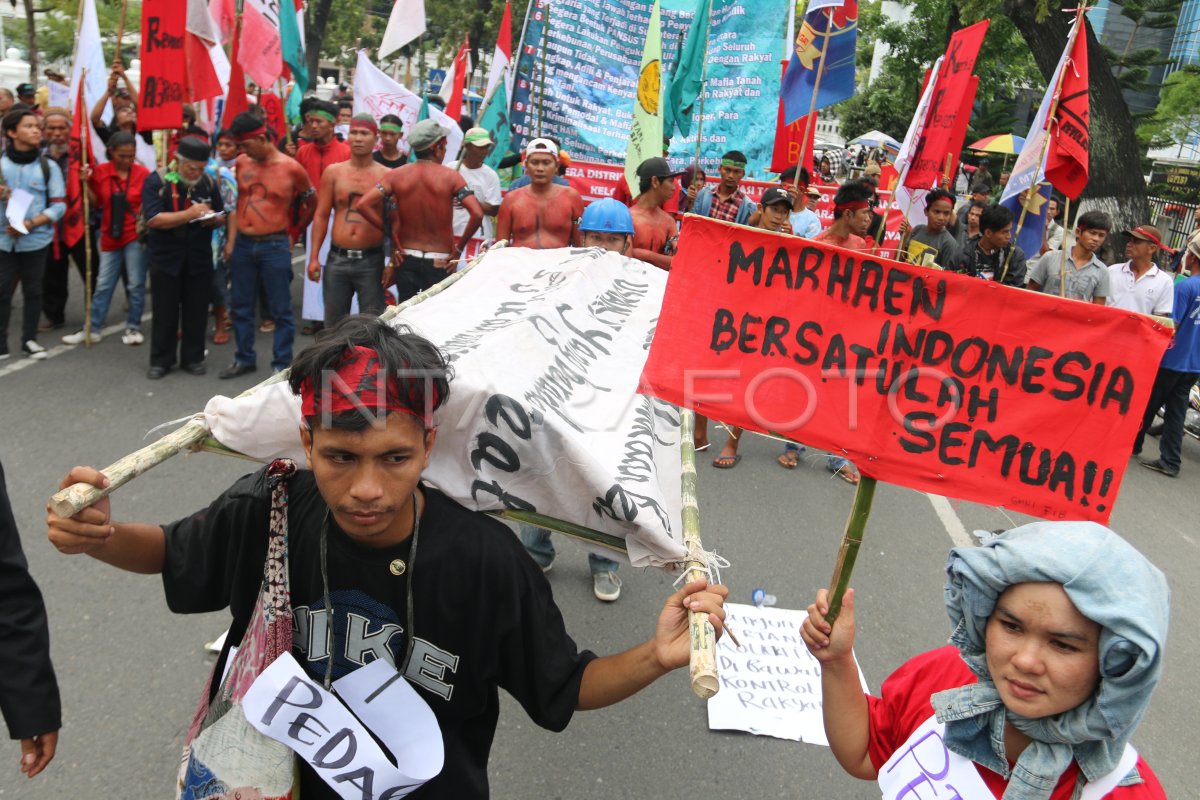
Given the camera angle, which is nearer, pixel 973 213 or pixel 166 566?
pixel 166 566

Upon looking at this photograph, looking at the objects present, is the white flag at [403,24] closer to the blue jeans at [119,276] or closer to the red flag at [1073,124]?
the blue jeans at [119,276]

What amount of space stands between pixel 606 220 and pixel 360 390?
3748 mm

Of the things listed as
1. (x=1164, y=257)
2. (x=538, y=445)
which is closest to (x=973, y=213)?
(x=1164, y=257)

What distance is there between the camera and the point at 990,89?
30.3 metres

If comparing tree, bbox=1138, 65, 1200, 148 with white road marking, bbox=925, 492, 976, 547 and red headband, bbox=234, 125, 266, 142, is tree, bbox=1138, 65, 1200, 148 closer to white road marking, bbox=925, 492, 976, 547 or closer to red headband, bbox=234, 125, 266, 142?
white road marking, bbox=925, 492, 976, 547

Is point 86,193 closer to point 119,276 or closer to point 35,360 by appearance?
point 119,276

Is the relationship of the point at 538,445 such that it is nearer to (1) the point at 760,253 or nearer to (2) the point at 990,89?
(1) the point at 760,253

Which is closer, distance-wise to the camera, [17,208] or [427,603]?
[427,603]

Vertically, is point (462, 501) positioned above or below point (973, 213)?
below

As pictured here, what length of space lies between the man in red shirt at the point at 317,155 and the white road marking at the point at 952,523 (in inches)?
220

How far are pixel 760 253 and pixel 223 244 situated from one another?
7.18 metres

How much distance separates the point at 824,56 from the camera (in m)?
7.40

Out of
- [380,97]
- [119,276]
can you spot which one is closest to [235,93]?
[380,97]

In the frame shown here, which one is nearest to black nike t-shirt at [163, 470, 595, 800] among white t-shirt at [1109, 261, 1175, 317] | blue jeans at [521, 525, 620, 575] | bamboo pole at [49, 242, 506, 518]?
bamboo pole at [49, 242, 506, 518]
